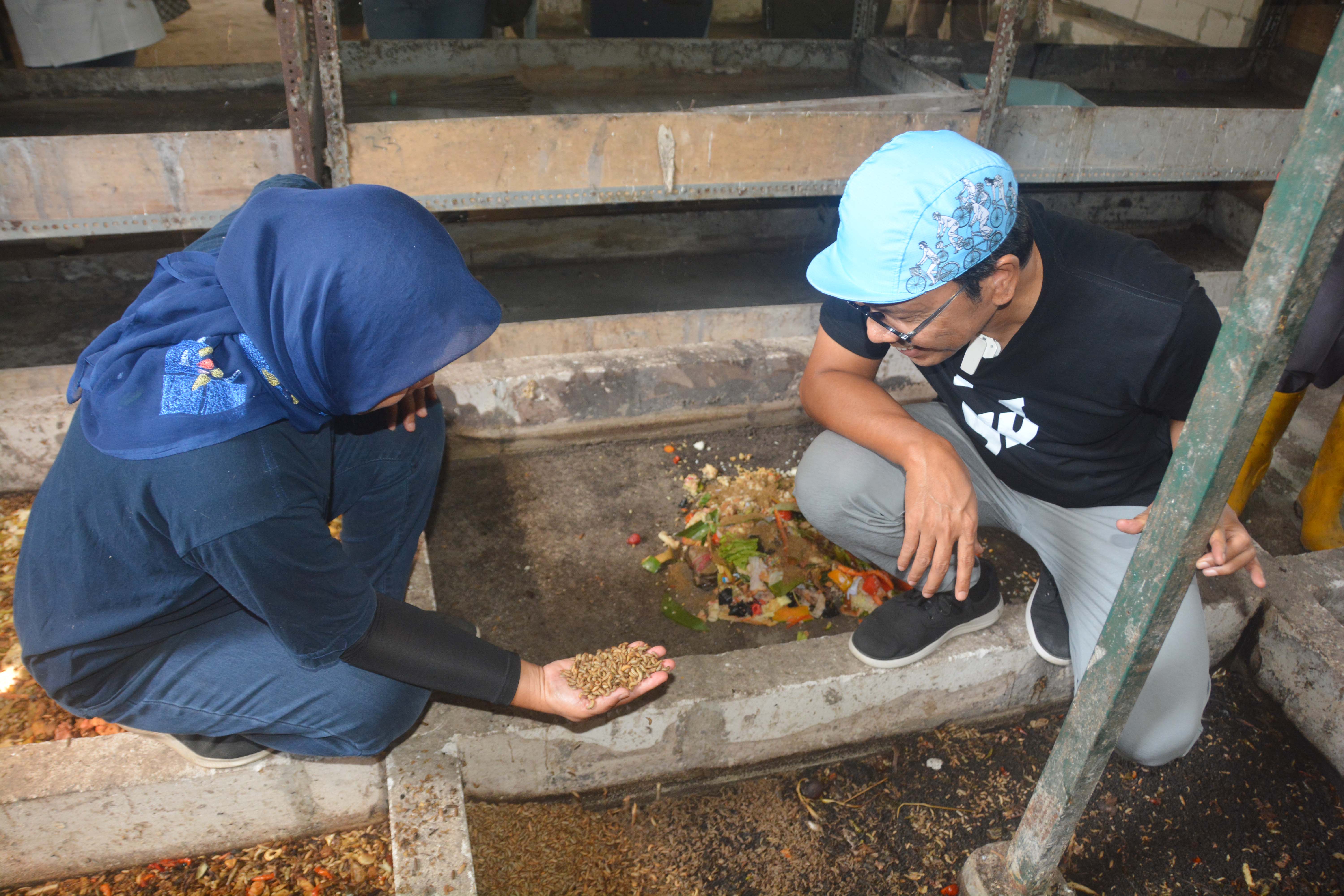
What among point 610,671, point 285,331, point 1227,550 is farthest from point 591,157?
point 1227,550

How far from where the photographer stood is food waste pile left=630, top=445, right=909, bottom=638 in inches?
108

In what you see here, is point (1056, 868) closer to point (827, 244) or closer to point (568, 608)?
point (568, 608)

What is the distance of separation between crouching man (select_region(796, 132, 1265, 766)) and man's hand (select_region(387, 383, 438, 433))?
3.49ft

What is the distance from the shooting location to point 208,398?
4.78 feet

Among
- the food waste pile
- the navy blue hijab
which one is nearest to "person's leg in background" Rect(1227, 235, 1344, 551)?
the food waste pile

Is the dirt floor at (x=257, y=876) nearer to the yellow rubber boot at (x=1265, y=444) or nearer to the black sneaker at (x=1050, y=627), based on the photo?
the black sneaker at (x=1050, y=627)

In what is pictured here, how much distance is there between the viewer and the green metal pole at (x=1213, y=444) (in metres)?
1.01

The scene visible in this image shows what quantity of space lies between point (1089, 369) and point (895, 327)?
50cm

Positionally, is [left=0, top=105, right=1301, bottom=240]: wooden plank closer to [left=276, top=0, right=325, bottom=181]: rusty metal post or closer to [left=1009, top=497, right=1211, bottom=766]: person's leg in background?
[left=276, top=0, right=325, bottom=181]: rusty metal post

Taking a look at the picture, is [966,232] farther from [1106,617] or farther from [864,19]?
[864,19]

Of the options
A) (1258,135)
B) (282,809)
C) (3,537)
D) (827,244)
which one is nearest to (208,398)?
(282,809)

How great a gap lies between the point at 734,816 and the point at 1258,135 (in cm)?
372

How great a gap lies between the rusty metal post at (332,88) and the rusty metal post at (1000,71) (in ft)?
7.52

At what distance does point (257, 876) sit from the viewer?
201 cm
